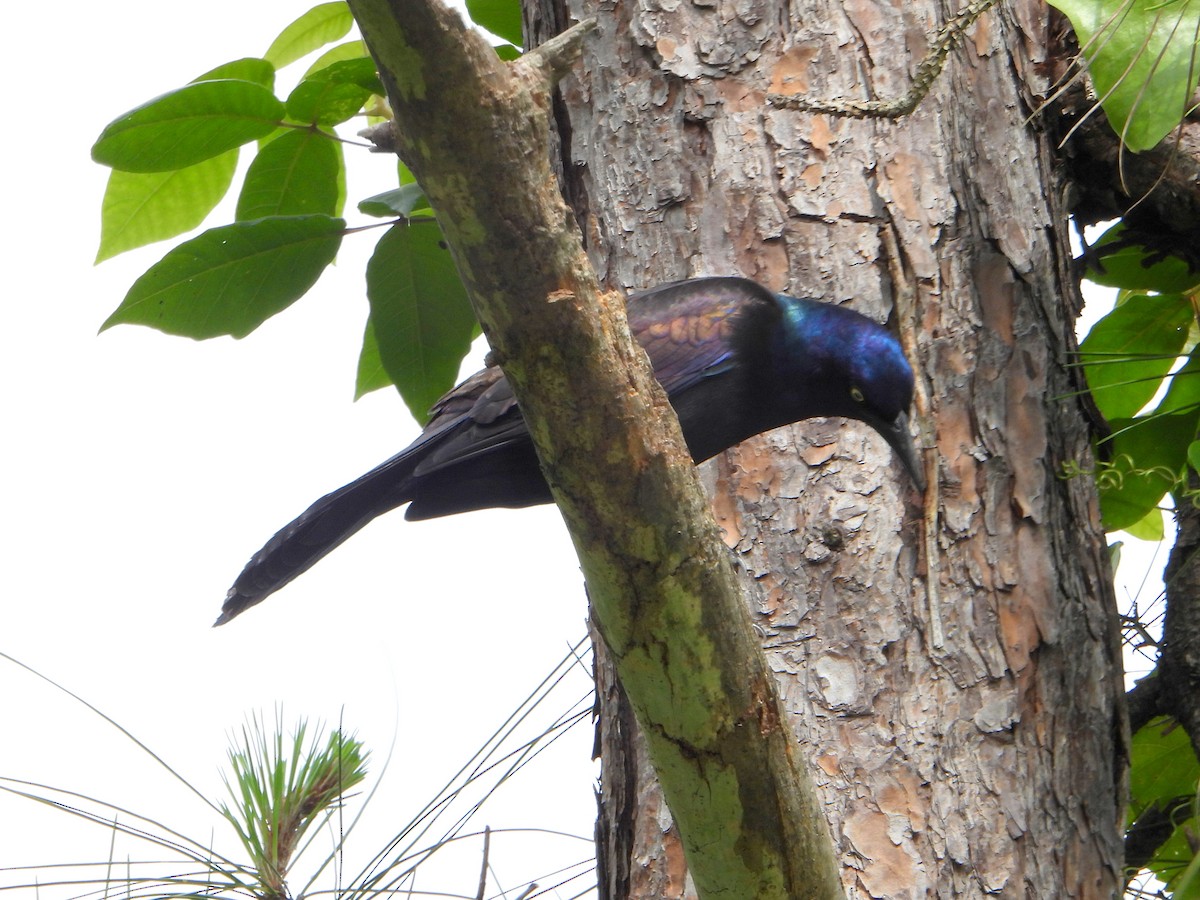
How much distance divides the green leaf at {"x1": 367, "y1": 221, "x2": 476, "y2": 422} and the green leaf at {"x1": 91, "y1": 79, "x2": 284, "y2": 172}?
0.44 metres

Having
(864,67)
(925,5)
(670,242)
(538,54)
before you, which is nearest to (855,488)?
(670,242)

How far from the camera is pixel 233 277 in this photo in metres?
2.74

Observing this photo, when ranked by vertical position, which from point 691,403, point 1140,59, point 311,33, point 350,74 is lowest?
point 691,403

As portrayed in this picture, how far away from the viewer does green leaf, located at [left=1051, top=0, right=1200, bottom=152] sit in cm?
213

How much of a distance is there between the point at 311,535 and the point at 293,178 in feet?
3.22

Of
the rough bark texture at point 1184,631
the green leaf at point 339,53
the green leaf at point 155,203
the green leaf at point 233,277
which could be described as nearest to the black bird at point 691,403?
the green leaf at point 233,277

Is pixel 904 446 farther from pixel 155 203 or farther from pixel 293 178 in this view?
pixel 155 203

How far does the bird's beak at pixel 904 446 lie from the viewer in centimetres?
234

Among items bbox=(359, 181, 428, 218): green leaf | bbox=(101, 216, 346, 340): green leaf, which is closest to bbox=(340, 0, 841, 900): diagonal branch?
bbox=(359, 181, 428, 218): green leaf

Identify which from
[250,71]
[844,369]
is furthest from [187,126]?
[844,369]

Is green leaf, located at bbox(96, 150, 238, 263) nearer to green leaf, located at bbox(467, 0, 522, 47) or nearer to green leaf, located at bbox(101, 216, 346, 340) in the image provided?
green leaf, located at bbox(101, 216, 346, 340)

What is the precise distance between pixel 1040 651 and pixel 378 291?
1.75 metres

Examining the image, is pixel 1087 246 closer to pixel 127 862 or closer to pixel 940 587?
pixel 940 587

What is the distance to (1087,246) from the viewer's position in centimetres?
288
